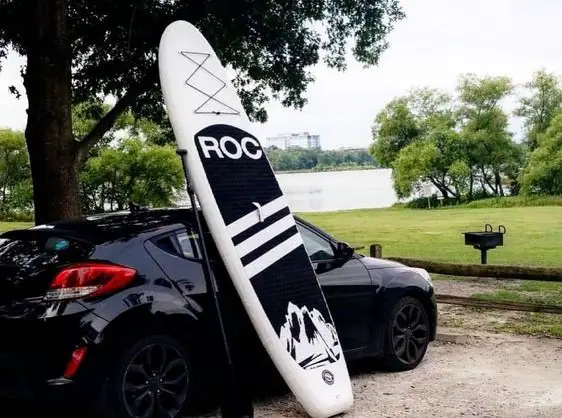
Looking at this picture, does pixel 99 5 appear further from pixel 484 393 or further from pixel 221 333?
pixel 484 393

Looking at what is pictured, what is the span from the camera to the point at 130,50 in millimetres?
11289

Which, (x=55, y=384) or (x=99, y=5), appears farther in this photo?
(x=99, y=5)

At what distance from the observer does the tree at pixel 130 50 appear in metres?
8.66

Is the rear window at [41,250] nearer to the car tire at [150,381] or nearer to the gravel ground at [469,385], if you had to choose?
the car tire at [150,381]

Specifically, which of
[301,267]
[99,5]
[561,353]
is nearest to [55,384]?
[301,267]

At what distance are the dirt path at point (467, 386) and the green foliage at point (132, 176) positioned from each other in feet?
119

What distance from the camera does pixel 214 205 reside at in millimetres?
5195

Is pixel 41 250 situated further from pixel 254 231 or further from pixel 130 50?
pixel 130 50

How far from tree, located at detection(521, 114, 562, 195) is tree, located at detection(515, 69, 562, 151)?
18.4ft

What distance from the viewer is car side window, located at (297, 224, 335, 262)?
229 inches

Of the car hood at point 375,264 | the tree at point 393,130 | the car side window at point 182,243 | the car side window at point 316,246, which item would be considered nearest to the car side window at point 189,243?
the car side window at point 182,243

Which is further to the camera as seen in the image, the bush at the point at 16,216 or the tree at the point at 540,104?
the tree at the point at 540,104

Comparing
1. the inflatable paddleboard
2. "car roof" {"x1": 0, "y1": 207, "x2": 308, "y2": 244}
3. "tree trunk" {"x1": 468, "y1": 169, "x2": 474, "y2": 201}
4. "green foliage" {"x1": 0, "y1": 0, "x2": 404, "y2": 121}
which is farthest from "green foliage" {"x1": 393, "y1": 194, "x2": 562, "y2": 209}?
"car roof" {"x1": 0, "y1": 207, "x2": 308, "y2": 244}

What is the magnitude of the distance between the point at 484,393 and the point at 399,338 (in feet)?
3.06
